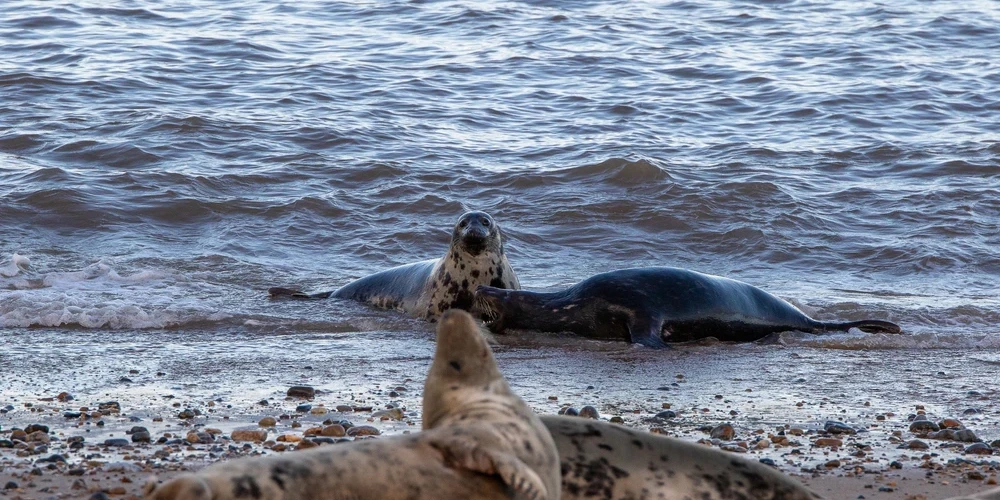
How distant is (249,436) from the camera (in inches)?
180

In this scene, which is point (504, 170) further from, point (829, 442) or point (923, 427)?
point (829, 442)

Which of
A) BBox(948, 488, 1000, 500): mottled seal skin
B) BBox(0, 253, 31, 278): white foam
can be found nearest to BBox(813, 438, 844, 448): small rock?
BBox(948, 488, 1000, 500): mottled seal skin

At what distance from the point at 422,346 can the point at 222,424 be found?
244cm

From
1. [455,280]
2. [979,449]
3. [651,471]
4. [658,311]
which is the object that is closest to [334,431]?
[651,471]

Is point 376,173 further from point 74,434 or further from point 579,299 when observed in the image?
point 74,434

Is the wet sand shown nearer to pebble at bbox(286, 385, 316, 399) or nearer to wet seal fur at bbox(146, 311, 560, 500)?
pebble at bbox(286, 385, 316, 399)

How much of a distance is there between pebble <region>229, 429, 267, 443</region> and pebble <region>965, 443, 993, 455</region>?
2.61m

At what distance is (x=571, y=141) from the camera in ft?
47.2

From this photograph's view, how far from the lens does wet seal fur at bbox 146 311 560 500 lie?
2.70 m

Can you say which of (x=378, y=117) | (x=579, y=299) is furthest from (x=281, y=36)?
(x=579, y=299)

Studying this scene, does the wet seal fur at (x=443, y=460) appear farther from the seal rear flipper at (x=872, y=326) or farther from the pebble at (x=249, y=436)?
the seal rear flipper at (x=872, y=326)

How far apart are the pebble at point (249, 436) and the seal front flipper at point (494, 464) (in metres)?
1.73

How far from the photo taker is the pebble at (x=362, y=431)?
4.66 m

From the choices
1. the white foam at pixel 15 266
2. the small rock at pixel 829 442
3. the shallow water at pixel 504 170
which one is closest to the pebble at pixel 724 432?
the small rock at pixel 829 442
